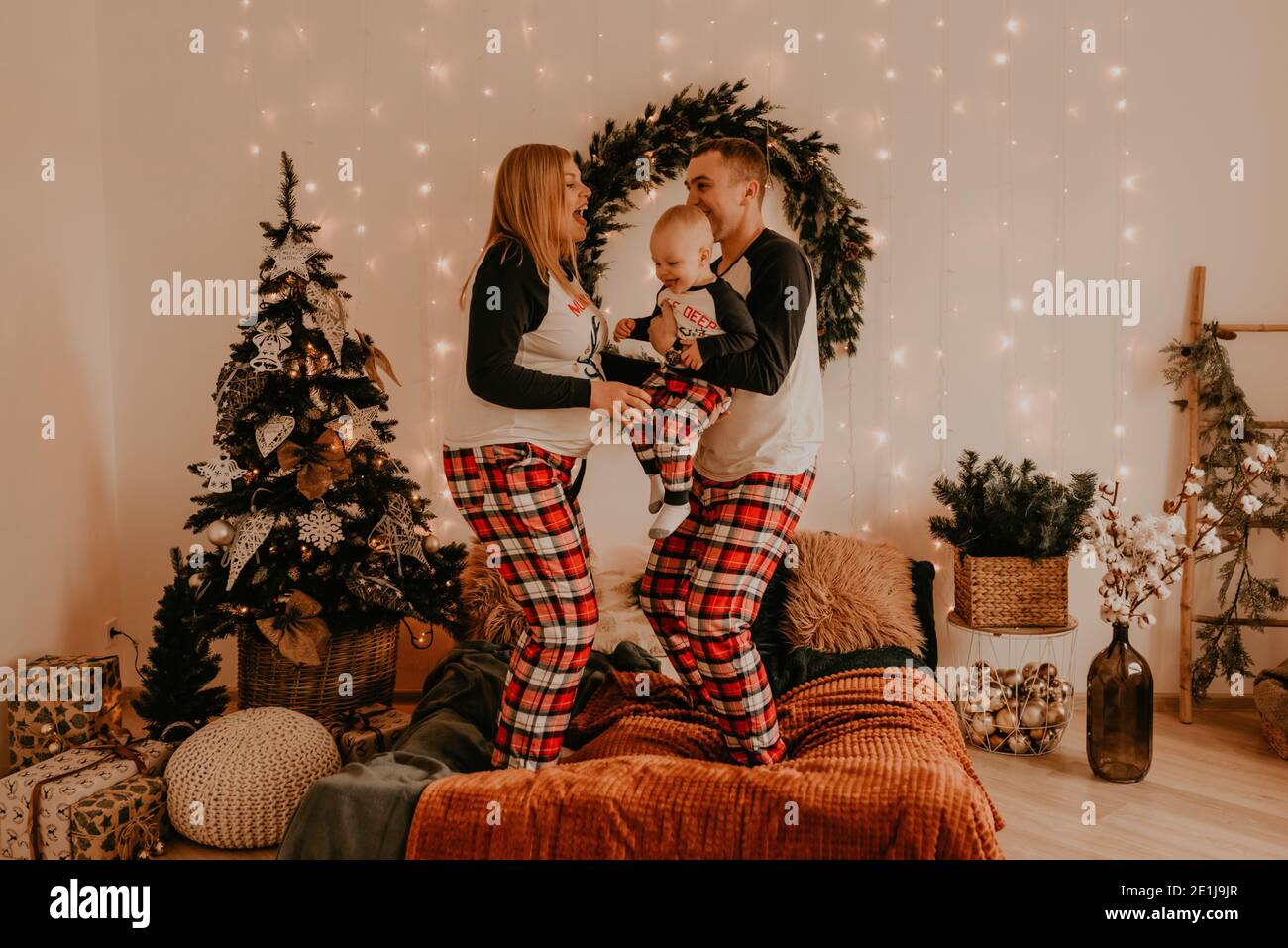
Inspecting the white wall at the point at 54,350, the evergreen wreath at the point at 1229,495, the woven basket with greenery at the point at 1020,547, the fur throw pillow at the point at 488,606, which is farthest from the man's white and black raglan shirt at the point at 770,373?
the white wall at the point at 54,350

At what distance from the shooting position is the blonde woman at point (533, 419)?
2008 millimetres

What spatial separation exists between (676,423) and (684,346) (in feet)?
0.57

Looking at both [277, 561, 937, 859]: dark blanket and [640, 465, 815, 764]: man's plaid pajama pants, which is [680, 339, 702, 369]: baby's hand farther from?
[277, 561, 937, 859]: dark blanket

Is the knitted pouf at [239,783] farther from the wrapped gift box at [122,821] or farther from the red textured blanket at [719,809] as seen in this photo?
the red textured blanket at [719,809]

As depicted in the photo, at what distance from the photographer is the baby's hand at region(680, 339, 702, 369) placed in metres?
2.09

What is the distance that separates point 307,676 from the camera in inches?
115

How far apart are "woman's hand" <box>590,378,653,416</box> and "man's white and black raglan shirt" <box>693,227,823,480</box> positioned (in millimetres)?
147

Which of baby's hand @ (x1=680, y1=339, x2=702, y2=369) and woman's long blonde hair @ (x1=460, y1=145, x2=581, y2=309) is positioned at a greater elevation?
woman's long blonde hair @ (x1=460, y1=145, x2=581, y2=309)

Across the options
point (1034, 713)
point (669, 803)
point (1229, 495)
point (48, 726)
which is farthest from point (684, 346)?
point (1229, 495)

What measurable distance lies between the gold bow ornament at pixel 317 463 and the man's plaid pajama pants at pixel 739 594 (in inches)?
46.7

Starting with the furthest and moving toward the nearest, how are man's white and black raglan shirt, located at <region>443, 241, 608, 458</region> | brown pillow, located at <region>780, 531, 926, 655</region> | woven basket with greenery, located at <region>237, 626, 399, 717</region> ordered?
1. brown pillow, located at <region>780, 531, 926, 655</region>
2. woven basket with greenery, located at <region>237, 626, 399, 717</region>
3. man's white and black raglan shirt, located at <region>443, 241, 608, 458</region>

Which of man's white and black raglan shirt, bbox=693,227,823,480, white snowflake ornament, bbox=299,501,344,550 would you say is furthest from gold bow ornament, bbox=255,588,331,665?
man's white and black raglan shirt, bbox=693,227,823,480

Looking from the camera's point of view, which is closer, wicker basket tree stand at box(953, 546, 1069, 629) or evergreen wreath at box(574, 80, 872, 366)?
wicker basket tree stand at box(953, 546, 1069, 629)
